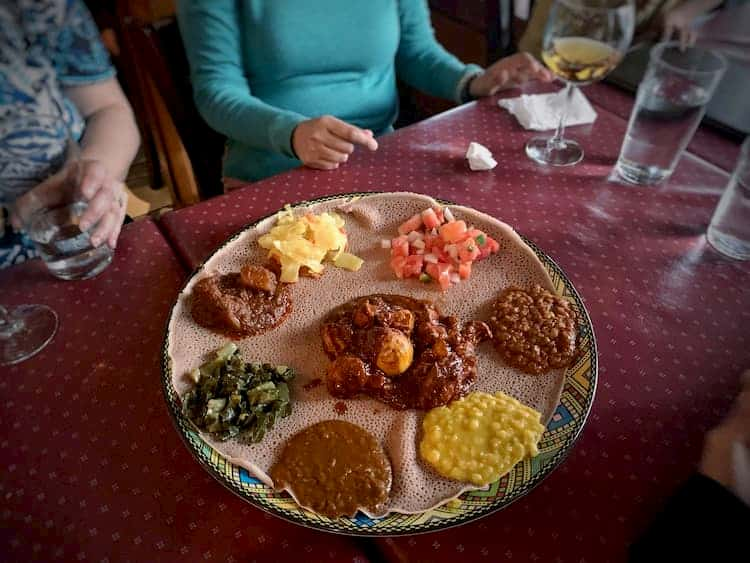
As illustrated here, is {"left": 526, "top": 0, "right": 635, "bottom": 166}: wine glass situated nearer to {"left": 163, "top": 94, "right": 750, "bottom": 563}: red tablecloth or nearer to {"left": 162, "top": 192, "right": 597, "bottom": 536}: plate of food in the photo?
{"left": 163, "top": 94, "right": 750, "bottom": 563}: red tablecloth

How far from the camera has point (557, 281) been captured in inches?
43.7

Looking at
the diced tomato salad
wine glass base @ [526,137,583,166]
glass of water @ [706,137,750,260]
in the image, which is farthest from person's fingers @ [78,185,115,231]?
glass of water @ [706,137,750,260]

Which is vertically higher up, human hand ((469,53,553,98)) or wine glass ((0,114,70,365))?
human hand ((469,53,553,98))

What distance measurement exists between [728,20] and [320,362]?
79.9 inches

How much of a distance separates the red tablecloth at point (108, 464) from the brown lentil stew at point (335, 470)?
2.2 inches

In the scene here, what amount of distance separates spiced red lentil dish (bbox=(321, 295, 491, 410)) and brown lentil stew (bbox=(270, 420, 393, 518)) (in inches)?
3.3

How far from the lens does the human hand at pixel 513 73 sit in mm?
1678

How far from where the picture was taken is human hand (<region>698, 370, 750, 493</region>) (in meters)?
0.72

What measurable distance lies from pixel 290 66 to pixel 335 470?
136 cm

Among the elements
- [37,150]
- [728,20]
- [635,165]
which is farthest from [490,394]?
[728,20]

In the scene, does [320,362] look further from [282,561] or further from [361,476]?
[282,561]

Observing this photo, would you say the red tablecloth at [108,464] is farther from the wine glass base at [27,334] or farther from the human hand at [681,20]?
the human hand at [681,20]

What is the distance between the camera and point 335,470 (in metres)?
0.84

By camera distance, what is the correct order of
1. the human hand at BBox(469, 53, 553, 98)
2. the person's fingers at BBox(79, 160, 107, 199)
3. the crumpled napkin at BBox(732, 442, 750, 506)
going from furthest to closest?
the human hand at BBox(469, 53, 553, 98)
the person's fingers at BBox(79, 160, 107, 199)
the crumpled napkin at BBox(732, 442, 750, 506)
